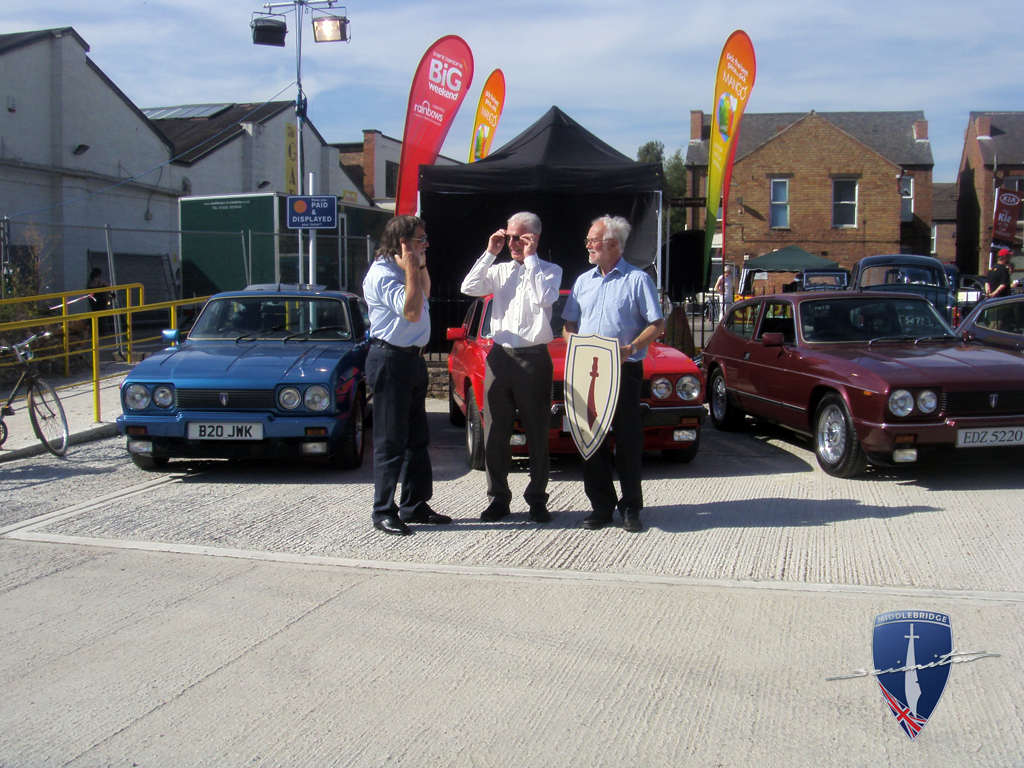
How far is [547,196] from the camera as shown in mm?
13672

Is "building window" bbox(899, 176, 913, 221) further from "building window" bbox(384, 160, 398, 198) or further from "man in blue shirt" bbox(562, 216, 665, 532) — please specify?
"man in blue shirt" bbox(562, 216, 665, 532)

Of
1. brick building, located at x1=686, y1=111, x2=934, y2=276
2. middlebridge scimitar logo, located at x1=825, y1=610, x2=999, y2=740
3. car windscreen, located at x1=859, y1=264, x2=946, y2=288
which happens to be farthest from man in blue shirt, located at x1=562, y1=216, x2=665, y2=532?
brick building, located at x1=686, y1=111, x2=934, y2=276

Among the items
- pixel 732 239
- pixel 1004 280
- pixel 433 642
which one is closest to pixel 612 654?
pixel 433 642

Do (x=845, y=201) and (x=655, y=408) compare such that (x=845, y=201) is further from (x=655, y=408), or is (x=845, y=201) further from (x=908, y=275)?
(x=655, y=408)

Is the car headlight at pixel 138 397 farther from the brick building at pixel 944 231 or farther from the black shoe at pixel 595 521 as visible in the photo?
the brick building at pixel 944 231

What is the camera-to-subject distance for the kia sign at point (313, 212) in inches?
527

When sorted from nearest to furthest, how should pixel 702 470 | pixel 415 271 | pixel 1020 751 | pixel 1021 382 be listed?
pixel 1020 751, pixel 415 271, pixel 1021 382, pixel 702 470

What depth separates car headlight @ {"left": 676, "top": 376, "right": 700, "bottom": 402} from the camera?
23.4ft

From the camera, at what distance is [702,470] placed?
7531 mm

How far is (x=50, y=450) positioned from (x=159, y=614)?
14.1 ft

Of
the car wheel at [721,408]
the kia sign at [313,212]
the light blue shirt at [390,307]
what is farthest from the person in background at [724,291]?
the light blue shirt at [390,307]

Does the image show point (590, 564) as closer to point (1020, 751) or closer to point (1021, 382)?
point (1020, 751)

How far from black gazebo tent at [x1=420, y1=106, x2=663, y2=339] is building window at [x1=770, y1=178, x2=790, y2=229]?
82.0 feet

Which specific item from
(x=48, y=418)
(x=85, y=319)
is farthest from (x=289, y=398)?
(x=85, y=319)
